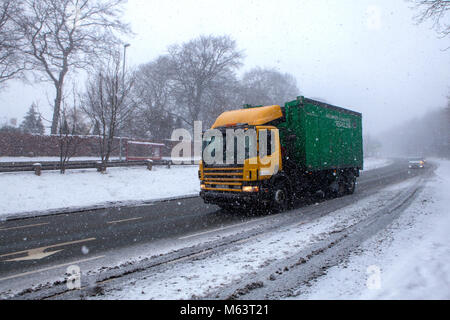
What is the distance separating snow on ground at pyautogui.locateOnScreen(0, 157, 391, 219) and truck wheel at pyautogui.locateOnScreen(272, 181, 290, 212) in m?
6.55

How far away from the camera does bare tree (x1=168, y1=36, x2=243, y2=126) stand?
3697 cm

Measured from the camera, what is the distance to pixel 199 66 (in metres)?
37.4

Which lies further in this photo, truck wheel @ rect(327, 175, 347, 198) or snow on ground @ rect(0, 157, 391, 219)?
truck wheel @ rect(327, 175, 347, 198)

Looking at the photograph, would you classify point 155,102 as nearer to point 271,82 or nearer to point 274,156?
point 271,82

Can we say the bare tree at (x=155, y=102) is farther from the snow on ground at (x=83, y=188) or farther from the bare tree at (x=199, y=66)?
the snow on ground at (x=83, y=188)

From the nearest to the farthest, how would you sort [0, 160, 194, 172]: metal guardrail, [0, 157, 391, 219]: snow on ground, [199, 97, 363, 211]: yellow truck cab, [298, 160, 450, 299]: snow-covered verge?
[298, 160, 450, 299]: snow-covered verge < [199, 97, 363, 211]: yellow truck cab < [0, 157, 391, 219]: snow on ground < [0, 160, 194, 172]: metal guardrail

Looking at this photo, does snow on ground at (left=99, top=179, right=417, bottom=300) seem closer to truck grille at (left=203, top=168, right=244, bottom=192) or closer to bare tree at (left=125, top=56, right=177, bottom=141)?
truck grille at (left=203, top=168, right=244, bottom=192)

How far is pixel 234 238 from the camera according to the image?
6.33 m

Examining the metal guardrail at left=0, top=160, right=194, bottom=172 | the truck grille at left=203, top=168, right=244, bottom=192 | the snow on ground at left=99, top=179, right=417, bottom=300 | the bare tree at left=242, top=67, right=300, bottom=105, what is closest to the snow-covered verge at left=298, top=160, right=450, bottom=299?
the snow on ground at left=99, top=179, right=417, bottom=300

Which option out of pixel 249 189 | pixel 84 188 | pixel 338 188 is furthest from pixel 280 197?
pixel 84 188

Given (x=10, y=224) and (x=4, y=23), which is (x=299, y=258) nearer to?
(x=10, y=224)

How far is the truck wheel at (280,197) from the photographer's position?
9195mm

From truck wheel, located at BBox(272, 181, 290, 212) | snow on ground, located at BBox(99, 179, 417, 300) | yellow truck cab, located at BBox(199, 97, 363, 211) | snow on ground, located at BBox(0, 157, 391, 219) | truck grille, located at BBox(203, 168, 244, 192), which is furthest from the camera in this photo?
snow on ground, located at BBox(0, 157, 391, 219)

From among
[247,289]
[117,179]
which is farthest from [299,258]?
[117,179]
